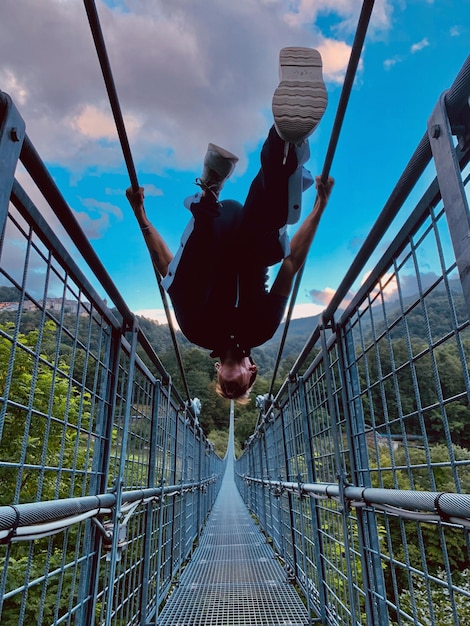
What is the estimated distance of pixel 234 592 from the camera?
2.64m

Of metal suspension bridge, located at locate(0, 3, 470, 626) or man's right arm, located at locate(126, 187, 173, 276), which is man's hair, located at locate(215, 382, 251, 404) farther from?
man's right arm, located at locate(126, 187, 173, 276)

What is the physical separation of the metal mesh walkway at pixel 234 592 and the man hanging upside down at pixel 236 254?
3.90 feet

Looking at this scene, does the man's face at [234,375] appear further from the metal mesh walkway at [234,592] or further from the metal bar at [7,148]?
the metal bar at [7,148]

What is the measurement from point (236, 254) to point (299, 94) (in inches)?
31.0

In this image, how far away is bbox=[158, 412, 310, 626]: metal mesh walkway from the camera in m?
2.18

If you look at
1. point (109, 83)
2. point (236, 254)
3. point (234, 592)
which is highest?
point (109, 83)

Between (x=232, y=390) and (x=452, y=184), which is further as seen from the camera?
(x=232, y=390)

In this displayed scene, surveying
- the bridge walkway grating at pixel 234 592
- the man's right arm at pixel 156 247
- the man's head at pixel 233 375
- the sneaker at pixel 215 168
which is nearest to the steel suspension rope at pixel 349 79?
the sneaker at pixel 215 168

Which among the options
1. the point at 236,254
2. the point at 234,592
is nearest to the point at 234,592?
the point at 234,592

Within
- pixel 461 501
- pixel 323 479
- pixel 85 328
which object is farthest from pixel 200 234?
pixel 323 479

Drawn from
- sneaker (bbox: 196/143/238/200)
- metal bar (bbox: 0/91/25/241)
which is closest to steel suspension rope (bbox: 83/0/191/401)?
sneaker (bbox: 196/143/238/200)

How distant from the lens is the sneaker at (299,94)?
113cm

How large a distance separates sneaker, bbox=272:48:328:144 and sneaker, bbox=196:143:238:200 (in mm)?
390

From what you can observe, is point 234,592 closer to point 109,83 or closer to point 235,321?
point 235,321
